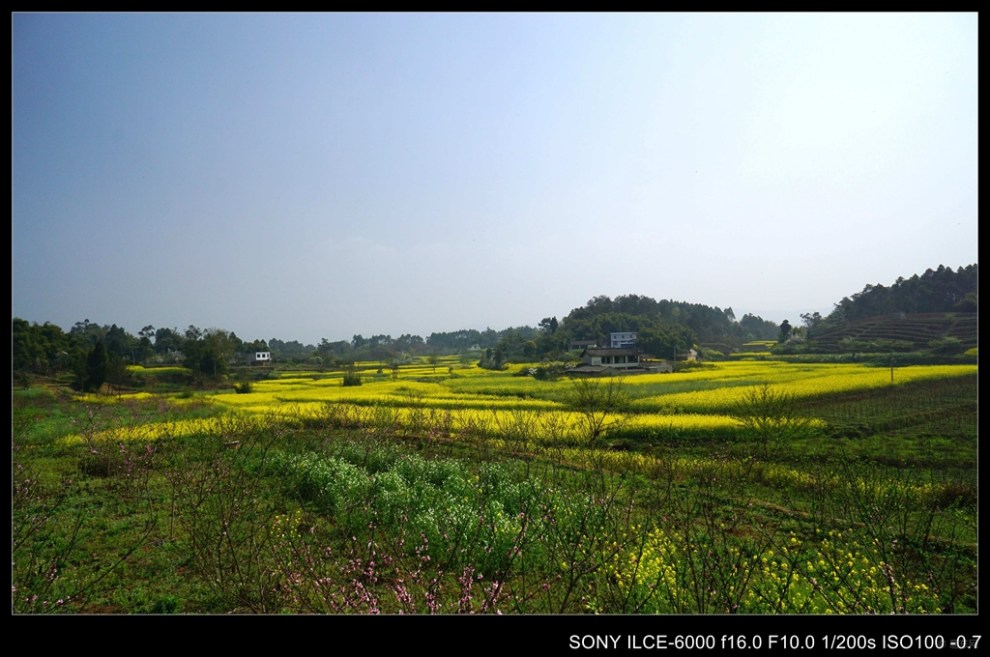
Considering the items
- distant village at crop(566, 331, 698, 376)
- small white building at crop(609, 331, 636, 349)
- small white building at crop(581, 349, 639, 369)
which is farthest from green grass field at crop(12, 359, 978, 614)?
small white building at crop(609, 331, 636, 349)

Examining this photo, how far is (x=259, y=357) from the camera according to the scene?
5.57 metres

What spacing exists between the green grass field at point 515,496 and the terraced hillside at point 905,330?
32 centimetres

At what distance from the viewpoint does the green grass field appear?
2533 mm

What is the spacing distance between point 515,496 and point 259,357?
3.76m

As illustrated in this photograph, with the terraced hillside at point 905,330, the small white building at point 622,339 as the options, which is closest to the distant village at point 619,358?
the small white building at point 622,339

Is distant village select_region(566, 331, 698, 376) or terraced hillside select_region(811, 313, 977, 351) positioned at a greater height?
terraced hillside select_region(811, 313, 977, 351)

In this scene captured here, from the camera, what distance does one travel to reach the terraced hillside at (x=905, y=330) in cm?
321

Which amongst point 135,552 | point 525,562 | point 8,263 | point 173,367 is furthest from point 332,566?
point 173,367

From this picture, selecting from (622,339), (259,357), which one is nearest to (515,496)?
(622,339)

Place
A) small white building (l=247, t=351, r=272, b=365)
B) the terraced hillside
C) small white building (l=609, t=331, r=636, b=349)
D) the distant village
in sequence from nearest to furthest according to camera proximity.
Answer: the terraced hillside, small white building (l=609, t=331, r=636, b=349), the distant village, small white building (l=247, t=351, r=272, b=365)

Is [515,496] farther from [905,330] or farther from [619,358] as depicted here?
[905,330]

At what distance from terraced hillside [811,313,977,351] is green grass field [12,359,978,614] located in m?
0.32

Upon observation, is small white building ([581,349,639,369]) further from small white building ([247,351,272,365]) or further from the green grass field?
small white building ([247,351,272,365])
